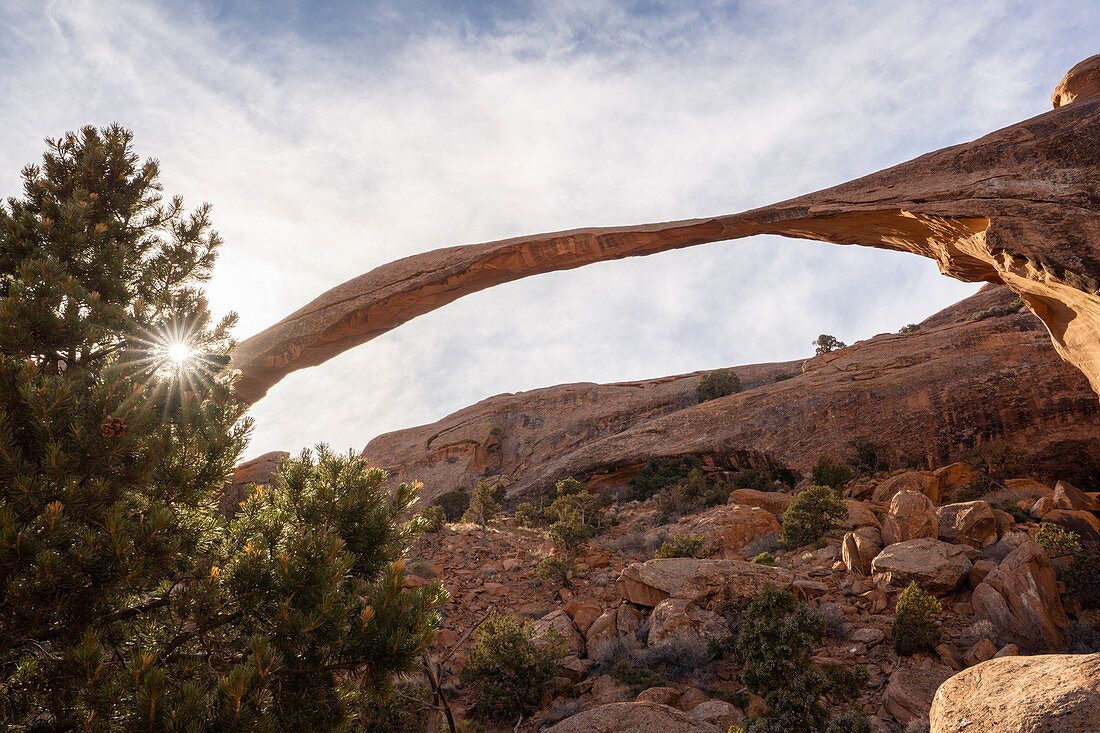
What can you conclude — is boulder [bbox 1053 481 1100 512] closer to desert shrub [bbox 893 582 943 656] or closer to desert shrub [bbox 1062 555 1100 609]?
desert shrub [bbox 1062 555 1100 609]

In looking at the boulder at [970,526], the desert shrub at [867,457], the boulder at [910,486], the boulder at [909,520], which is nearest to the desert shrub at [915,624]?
the boulder at [909,520]

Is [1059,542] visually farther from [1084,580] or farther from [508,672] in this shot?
[508,672]

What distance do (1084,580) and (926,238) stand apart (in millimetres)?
6417

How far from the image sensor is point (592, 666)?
29.6 feet

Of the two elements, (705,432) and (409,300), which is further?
(705,432)

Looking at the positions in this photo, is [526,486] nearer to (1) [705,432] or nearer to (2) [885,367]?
(1) [705,432]

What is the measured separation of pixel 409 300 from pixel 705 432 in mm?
17210

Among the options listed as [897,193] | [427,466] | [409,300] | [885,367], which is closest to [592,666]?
[409,300]

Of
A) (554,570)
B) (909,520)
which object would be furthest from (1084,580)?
(554,570)

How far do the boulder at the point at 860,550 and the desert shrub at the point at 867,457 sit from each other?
10437mm

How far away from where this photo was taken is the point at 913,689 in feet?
21.5

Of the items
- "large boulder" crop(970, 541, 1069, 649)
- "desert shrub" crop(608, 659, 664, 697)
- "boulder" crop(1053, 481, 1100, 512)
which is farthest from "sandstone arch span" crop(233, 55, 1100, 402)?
"desert shrub" crop(608, 659, 664, 697)

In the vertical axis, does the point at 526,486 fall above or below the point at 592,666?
above

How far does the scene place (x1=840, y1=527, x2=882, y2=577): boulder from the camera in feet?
33.8
